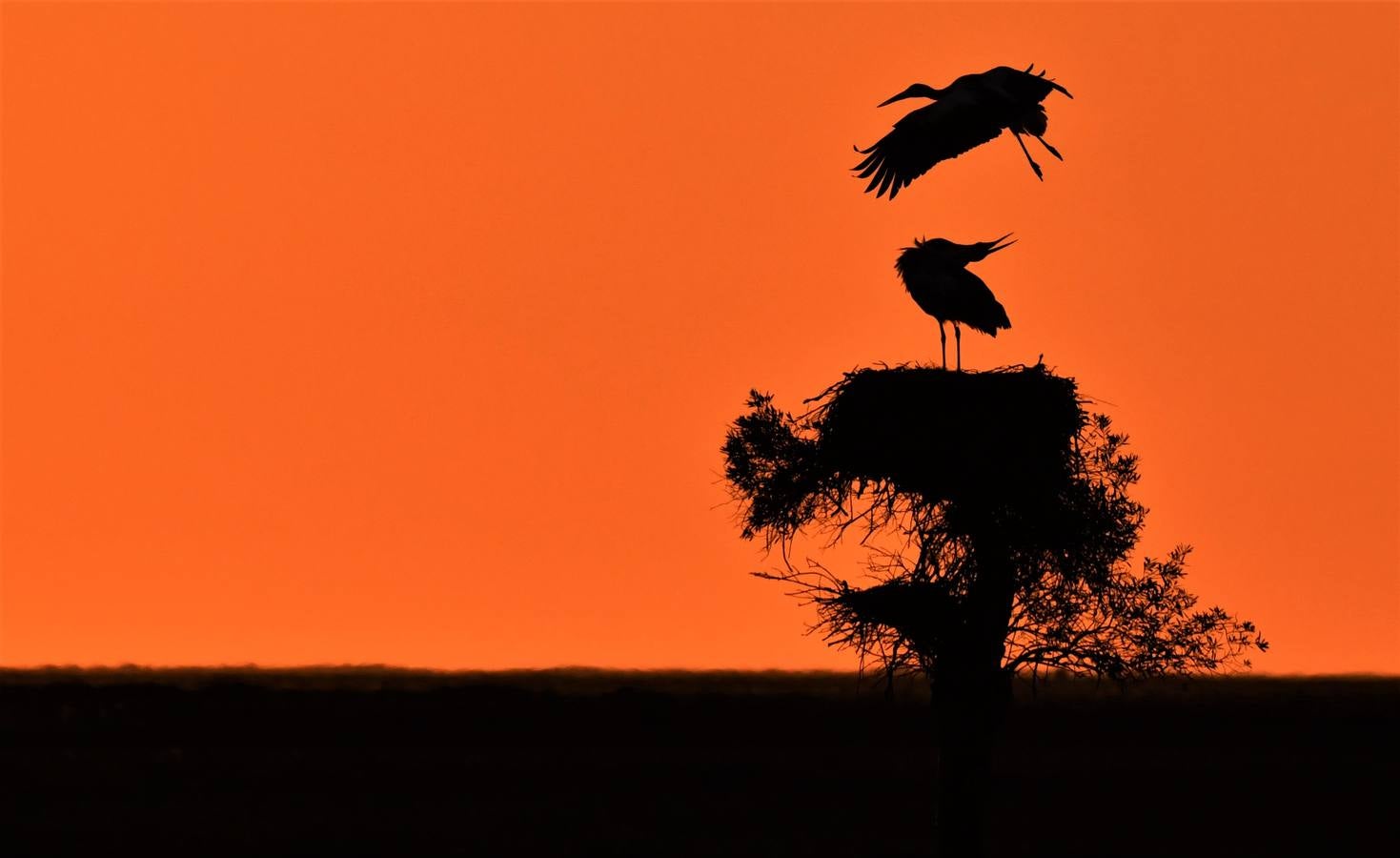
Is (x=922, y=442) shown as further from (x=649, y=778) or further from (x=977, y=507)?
(x=649, y=778)

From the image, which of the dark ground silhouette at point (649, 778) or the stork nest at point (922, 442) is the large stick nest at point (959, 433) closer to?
the stork nest at point (922, 442)

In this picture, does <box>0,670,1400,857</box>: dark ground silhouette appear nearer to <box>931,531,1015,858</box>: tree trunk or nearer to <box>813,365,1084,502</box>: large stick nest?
<box>931,531,1015,858</box>: tree trunk

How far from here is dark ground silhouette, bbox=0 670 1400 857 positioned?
138ft

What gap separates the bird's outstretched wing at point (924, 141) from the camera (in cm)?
2442

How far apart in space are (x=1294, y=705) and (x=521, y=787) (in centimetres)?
4768

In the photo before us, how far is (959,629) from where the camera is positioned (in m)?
24.0

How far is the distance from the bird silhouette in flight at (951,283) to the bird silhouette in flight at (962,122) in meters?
1.13

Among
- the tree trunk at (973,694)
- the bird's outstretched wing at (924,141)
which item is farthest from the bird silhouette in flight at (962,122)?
the tree trunk at (973,694)

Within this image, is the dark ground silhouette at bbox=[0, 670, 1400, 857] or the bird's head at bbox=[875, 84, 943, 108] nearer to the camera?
the bird's head at bbox=[875, 84, 943, 108]

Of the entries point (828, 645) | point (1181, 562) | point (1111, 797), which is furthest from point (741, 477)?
point (1111, 797)

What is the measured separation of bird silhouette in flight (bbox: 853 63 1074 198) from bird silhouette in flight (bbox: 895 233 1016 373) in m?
1.13

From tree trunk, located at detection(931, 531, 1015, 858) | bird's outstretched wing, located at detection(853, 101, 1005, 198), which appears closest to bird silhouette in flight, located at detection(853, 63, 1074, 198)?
bird's outstretched wing, located at detection(853, 101, 1005, 198)

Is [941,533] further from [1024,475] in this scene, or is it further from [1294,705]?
[1294,705]

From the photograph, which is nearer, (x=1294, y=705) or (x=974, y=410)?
(x=974, y=410)
